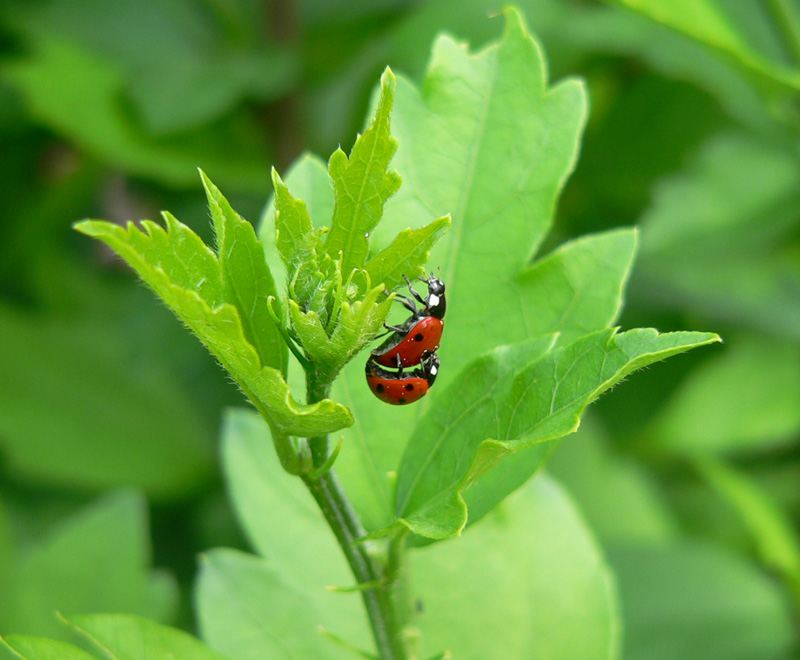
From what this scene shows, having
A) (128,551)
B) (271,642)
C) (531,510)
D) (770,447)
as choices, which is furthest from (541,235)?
(770,447)

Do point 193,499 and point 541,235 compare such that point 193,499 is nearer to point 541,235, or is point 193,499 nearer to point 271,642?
point 271,642

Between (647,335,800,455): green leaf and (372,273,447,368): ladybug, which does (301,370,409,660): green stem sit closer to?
(372,273,447,368): ladybug

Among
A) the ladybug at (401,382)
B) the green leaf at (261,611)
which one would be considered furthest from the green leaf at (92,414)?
the ladybug at (401,382)

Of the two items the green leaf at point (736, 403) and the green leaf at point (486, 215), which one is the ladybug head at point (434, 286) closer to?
the green leaf at point (486, 215)

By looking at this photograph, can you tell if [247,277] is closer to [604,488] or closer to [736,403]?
[604,488]

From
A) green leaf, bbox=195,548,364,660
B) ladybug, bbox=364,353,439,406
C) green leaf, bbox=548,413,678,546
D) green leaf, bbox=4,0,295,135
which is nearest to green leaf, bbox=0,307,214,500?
green leaf, bbox=4,0,295,135

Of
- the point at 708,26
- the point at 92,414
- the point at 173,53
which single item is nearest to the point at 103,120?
the point at 173,53
